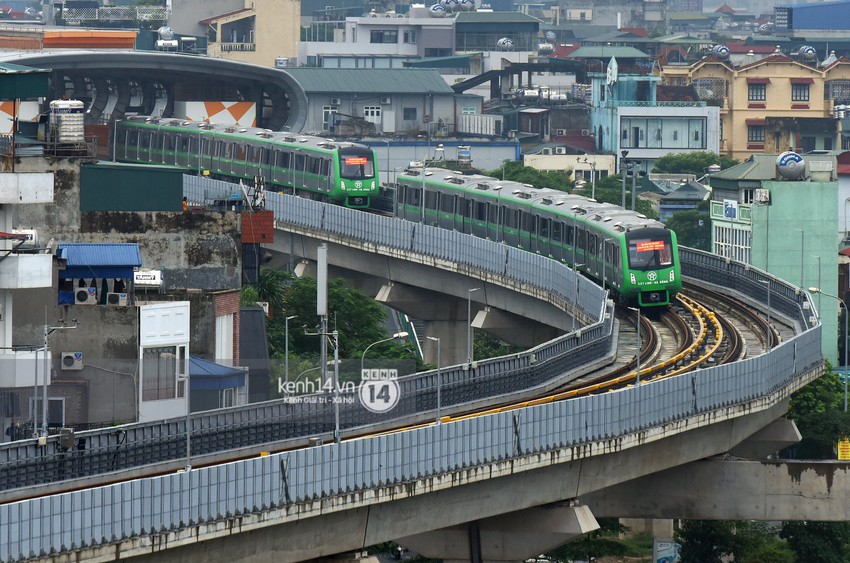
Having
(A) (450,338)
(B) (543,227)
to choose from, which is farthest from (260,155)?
(B) (543,227)

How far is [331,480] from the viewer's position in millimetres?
51281

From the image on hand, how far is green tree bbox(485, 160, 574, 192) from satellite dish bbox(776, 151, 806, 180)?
46724mm

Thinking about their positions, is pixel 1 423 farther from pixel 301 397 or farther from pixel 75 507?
pixel 75 507

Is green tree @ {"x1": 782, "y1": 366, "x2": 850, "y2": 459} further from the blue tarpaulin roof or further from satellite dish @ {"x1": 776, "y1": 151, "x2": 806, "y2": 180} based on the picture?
the blue tarpaulin roof

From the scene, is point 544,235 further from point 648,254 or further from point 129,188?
point 129,188

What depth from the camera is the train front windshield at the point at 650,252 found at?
3406 inches

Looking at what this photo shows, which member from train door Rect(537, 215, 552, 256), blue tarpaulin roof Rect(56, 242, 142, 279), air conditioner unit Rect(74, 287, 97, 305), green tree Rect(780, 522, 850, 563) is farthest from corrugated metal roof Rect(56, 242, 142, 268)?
green tree Rect(780, 522, 850, 563)

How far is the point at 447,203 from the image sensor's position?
109 metres

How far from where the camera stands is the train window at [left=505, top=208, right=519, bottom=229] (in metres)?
102

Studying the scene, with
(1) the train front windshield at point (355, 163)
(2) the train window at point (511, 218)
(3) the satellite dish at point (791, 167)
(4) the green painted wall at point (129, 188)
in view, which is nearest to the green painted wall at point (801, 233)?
(3) the satellite dish at point (791, 167)

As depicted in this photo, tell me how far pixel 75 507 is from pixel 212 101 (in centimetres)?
10526

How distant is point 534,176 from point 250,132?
63.0 meters

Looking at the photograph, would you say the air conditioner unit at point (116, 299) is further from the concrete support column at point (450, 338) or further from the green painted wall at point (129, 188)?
the concrete support column at point (450, 338)

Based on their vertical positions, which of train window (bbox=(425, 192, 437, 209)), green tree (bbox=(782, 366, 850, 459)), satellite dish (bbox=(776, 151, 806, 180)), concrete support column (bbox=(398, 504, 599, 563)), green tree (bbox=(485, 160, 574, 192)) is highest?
satellite dish (bbox=(776, 151, 806, 180))
